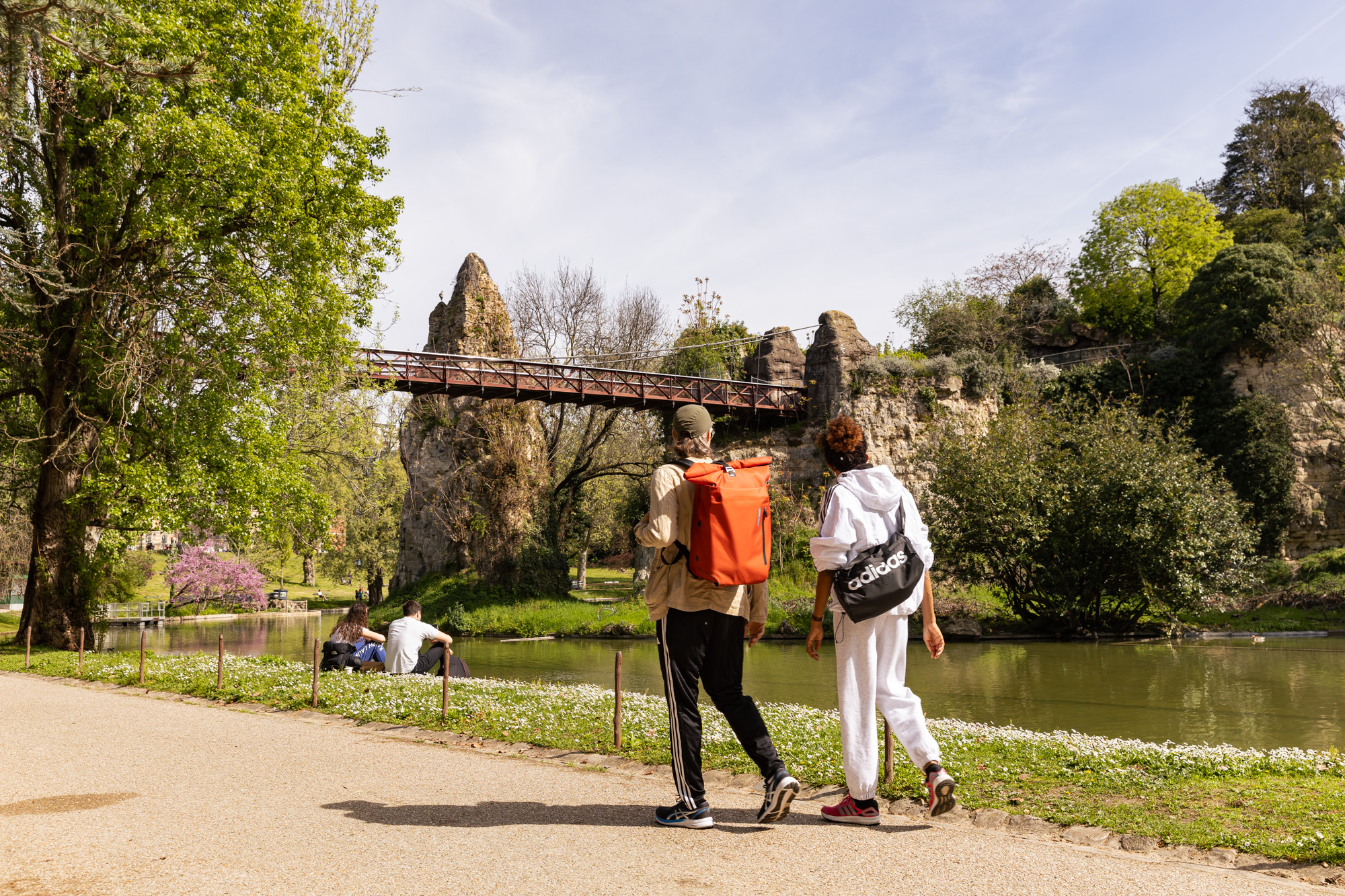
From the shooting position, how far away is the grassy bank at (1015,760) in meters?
4.35

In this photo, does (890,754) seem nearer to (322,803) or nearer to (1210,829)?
(1210,829)

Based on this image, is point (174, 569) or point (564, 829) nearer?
point (564, 829)

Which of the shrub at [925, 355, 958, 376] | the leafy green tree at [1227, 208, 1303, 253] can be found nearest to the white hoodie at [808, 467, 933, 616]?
the shrub at [925, 355, 958, 376]

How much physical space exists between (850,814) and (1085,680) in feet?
39.6

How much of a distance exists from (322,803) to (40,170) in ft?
50.8

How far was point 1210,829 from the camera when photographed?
420cm

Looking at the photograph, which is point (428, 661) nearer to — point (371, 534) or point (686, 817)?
point (686, 817)

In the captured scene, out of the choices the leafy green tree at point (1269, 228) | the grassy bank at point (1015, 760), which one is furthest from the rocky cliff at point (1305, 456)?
the grassy bank at point (1015, 760)

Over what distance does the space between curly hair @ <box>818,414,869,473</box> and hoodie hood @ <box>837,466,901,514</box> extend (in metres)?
0.14

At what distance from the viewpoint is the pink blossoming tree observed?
43.0m

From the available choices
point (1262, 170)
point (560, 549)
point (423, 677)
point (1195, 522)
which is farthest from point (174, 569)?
point (1262, 170)

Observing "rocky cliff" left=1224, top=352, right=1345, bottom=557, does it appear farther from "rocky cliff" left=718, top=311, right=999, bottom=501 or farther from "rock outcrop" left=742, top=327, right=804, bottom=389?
"rock outcrop" left=742, top=327, right=804, bottom=389

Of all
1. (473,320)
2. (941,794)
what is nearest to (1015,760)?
(941,794)

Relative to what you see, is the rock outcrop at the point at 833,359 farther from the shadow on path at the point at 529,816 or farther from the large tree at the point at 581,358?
the shadow on path at the point at 529,816
